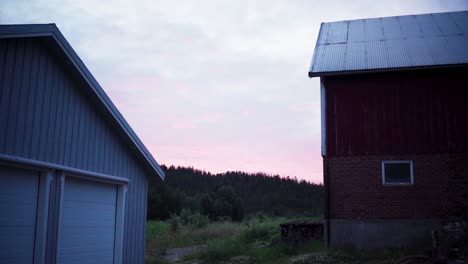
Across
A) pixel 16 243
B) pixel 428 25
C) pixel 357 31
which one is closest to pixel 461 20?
pixel 428 25

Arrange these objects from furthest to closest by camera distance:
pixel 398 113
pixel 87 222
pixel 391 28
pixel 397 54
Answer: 1. pixel 391 28
2. pixel 397 54
3. pixel 398 113
4. pixel 87 222

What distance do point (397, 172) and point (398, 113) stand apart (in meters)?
1.95

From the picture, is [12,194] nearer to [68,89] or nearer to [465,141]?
[68,89]

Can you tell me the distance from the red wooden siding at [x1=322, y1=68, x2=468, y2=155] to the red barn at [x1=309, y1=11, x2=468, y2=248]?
1.3 inches

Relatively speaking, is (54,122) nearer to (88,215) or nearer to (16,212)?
(16,212)

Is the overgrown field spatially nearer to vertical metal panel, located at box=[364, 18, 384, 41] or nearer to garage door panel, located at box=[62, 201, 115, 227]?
garage door panel, located at box=[62, 201, 115, 227]

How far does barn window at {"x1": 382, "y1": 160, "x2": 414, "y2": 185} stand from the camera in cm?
1605

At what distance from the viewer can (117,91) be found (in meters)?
18.4

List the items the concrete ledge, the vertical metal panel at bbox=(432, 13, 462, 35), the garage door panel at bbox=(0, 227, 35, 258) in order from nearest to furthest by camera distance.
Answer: the garage door panel at bbox=(0, 227, 35, 258) < the concrete ledge < the vertical metal panel at bbox=(432, 13, 462, 35)

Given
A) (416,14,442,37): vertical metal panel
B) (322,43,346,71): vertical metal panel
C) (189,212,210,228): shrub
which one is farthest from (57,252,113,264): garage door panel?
(189,212,210,228): shrub

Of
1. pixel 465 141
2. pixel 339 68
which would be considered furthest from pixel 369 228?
pixel 339 68

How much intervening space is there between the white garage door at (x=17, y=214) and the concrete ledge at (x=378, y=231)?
33.9 ft

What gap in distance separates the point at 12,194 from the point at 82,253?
2.34 m

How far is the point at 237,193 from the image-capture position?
3105 inches
